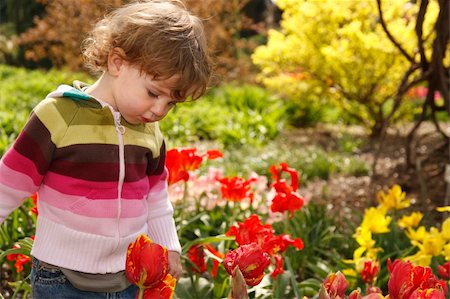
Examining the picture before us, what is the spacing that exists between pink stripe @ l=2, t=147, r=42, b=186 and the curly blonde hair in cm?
33

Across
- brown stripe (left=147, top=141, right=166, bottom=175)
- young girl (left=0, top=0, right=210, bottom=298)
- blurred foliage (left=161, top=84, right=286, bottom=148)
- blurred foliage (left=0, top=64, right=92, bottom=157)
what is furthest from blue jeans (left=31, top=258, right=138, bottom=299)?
blurred foliage (left=161, top=84, right=286, bottom=148)

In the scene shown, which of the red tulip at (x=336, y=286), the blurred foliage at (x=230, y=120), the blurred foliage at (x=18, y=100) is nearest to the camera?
the red tulip at (x=336, y=286)

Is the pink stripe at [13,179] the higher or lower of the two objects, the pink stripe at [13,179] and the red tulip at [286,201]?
the higher

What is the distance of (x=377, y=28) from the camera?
7117 millimetres

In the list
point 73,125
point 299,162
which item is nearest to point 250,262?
point 73,125

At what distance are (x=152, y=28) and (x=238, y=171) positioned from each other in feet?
10.9

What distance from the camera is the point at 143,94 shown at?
1.69 m

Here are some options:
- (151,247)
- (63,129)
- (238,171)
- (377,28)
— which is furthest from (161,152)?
(377,28)

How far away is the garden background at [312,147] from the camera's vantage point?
237 centimetres

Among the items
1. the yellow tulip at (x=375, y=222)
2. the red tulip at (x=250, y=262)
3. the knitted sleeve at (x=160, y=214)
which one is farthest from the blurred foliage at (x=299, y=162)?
the red tulip at (x=250, y=262)

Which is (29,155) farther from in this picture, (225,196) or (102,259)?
(225,196)

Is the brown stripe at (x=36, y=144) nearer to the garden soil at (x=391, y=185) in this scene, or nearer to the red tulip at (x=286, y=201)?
the red tulip at (x=286, y=201)

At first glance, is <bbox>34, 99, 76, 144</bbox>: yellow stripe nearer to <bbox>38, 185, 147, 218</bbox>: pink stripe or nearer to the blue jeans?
<bbox>38, 185, 147, 218</bbox>: pink stripe

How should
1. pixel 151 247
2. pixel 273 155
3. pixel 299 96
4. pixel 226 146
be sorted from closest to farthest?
pixel 151 247 < pixel 273 155 < pixel 226 146 < pixel 299 96
